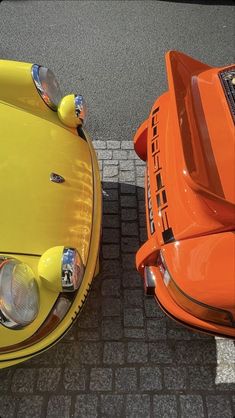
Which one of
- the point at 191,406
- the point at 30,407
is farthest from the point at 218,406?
the point at 30,407

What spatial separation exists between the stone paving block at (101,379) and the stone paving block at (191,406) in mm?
427

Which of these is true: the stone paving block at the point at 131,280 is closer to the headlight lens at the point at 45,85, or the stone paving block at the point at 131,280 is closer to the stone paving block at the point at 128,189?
the stone paving block at the point at 128,189

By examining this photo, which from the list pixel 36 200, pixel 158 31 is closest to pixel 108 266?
pixel 36 200

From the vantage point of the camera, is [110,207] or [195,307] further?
[110,207]

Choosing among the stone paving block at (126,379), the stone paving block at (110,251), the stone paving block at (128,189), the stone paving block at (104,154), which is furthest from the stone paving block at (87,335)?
the stone paving block at (104,154)

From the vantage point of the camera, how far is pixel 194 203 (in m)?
1.89

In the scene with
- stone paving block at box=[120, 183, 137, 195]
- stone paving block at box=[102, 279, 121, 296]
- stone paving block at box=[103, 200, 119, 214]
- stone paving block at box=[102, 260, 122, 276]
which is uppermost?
stone paving block at box=[120, 183, 137, 195]

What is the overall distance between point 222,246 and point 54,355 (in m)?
1.30

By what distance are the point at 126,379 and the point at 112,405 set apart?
16cm

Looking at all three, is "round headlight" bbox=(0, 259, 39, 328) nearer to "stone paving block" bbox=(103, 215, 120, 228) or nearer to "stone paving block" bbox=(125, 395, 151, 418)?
"stone paving block" bbox=(125, 395, 151, 418)

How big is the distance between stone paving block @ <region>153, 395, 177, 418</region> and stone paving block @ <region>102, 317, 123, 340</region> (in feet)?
1.41

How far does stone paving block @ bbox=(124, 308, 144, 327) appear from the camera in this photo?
8.45 feet

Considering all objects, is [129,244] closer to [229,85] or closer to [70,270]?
[70,270]

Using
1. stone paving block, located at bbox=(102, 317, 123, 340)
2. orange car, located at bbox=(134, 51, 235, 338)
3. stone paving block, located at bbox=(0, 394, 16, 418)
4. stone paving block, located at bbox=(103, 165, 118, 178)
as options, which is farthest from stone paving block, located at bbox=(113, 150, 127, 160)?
stone paving block, located at bbox=(0, 394, 16, 418)
